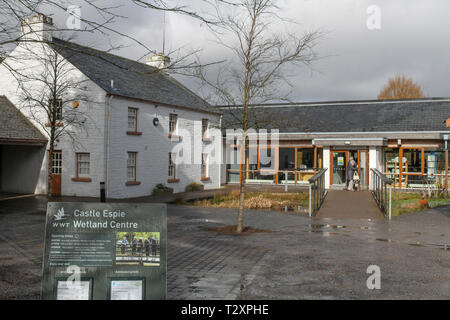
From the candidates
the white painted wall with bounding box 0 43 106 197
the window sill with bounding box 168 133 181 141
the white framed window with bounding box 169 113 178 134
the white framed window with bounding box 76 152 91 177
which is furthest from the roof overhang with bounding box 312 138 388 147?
the white framed window with bounding box 76 152 91 177

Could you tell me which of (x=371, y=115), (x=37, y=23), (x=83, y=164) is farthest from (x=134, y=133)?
(x=371, y=115)

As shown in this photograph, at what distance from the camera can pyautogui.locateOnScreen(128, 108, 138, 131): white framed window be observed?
2341cm

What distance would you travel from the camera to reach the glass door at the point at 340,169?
1099 inches

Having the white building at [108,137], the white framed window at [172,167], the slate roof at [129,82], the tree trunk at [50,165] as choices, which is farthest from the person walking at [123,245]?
the white framed window at [172,167]

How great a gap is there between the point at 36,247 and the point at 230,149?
76.1ft

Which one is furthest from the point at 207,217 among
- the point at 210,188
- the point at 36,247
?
the point at 210,188

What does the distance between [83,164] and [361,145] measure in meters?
15.3

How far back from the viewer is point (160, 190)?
24.5m

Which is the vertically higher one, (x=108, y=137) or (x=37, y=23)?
(x=37, y=23)

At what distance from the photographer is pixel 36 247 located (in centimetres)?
1002

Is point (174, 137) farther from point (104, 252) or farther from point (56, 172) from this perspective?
point (104, 252)

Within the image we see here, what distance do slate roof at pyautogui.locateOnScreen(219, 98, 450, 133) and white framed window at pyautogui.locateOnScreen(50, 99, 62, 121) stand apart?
8.71 m

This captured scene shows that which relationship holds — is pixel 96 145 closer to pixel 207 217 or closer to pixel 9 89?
pixel 9 89

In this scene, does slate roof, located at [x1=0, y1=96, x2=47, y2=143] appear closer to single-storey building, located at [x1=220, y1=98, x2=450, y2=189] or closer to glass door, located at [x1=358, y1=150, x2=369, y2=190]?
single-storey building, located at [x1=220, y1=98, x2=450, y2=189]
